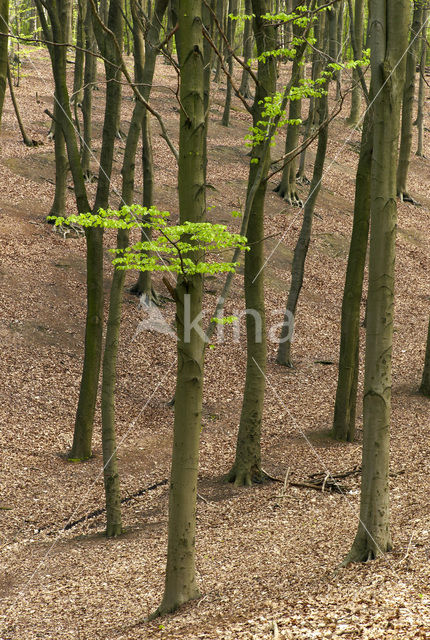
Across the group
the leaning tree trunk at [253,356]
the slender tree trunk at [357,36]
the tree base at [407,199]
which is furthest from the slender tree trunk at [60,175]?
the tree base at [407,199]

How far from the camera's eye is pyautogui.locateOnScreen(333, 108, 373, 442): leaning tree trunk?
9.20 meters

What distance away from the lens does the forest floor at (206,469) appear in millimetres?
4754

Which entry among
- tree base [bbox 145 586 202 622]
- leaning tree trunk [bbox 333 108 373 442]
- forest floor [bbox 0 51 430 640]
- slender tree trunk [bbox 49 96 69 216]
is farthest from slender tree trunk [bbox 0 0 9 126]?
slender tree trunk [bbox 49 96 69 216]

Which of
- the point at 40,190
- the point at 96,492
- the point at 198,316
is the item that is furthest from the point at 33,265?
the point at 198,316

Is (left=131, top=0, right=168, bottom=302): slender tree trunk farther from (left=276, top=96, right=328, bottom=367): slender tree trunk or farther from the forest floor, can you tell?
(left=276, top=96, right=328, bottom=367): slender tree trunk

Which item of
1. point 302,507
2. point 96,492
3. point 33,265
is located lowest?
point 96,492

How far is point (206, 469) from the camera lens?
9.24 m

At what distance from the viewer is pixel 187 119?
4.64m

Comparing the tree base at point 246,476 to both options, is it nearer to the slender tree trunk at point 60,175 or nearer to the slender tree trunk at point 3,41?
the slender tree trunk at point 3,41

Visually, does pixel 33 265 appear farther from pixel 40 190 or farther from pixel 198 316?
pixel 198 316

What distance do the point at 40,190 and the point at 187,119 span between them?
1382cm

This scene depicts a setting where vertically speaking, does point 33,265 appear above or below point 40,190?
below

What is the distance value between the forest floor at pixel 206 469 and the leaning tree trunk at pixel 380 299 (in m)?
0.32

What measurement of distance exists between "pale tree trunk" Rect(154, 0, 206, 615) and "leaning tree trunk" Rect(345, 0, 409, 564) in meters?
1.32
